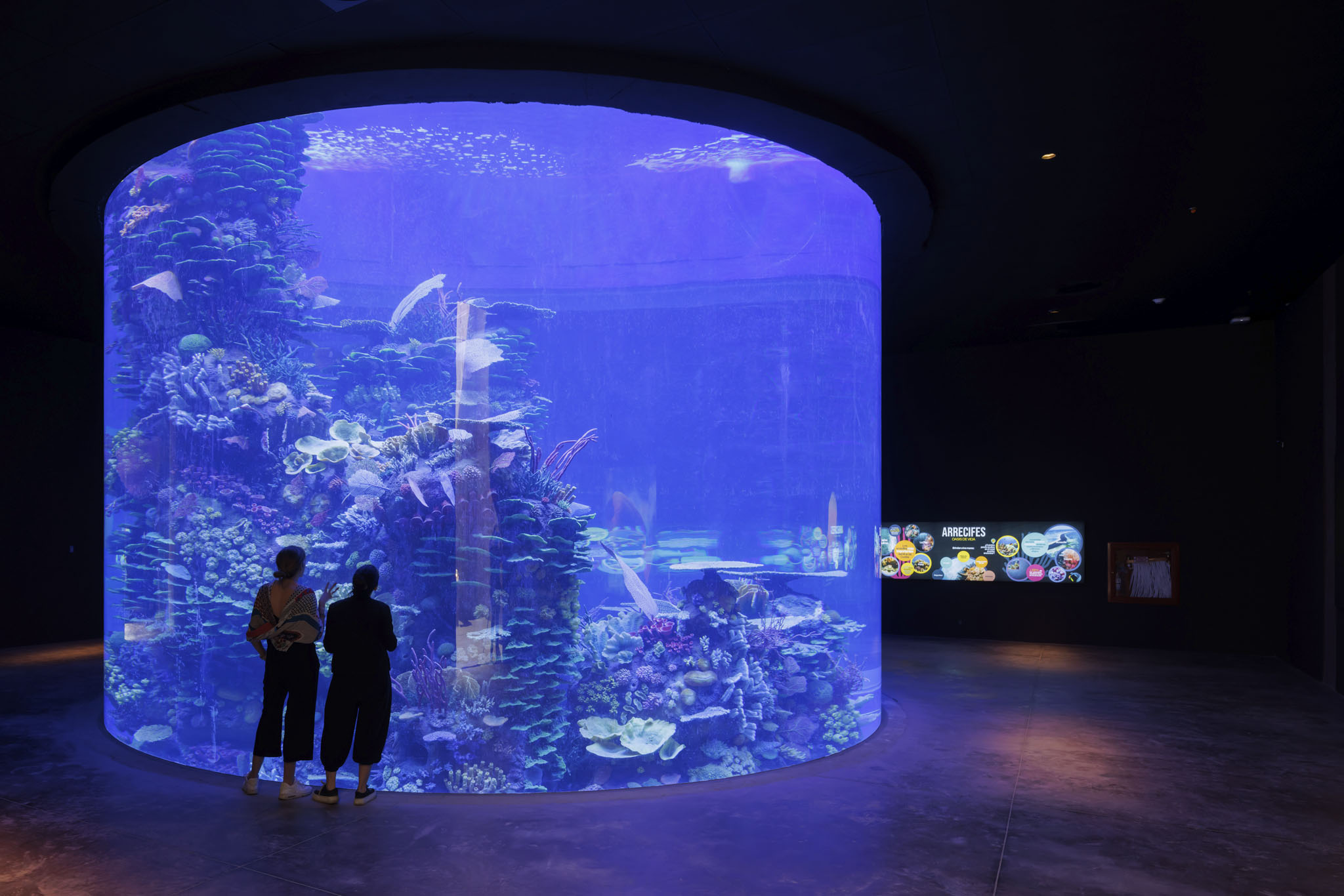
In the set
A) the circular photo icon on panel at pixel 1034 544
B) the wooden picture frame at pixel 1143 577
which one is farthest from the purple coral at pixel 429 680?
the wooden picture frame at pixel 1143 577

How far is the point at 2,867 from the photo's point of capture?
3680 millimetres

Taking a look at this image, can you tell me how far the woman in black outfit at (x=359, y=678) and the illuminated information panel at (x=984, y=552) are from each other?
25.2 feet

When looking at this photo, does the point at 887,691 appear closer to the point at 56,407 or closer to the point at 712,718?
the point at 712,718

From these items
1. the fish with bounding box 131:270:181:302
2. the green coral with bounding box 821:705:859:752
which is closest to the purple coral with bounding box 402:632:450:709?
the green coral with bounding box 821:705:859:752

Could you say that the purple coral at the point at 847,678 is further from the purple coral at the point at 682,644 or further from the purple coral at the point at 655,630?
the purple coral at the point at 655,630

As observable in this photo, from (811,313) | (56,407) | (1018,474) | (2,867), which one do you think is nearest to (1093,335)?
(1018,474)

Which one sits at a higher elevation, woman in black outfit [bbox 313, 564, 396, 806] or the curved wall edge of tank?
the curved wall edge of tank

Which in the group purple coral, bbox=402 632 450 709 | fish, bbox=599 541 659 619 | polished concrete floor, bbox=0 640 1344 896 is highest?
fish, bbox=599 541 659 619

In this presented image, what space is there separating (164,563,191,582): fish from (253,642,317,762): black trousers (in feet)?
3.13

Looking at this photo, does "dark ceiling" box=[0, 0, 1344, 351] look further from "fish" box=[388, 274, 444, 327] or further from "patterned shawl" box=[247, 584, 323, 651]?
"patterned shawl" box=[247, 584, 323, 651]

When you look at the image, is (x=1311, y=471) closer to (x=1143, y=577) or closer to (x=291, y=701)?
(x=1143, y=577)

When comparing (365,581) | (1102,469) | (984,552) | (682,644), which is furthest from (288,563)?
(1102,469)

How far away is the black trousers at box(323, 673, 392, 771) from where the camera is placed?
14.6 feet

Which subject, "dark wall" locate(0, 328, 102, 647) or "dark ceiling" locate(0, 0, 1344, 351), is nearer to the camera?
"dark ceiling" locate(0, 0, 1344, 351)
